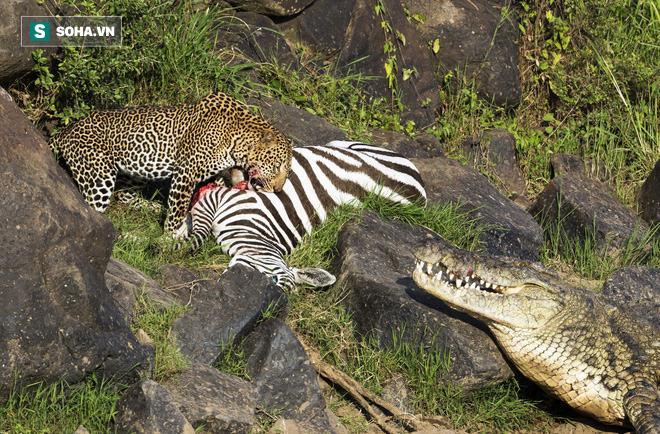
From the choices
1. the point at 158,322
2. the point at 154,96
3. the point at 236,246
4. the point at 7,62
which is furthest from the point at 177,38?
the point at 158,322

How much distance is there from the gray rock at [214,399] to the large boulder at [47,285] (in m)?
0.34

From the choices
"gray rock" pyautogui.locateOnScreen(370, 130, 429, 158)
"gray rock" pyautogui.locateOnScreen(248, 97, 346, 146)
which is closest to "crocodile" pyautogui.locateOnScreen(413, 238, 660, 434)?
"gray rock" pyautogui.locateOnScreen(248, 97, 346, 146)

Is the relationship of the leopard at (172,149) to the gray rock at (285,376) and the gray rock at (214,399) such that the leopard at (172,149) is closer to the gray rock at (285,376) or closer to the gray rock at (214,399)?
the gray rock at (285,376)

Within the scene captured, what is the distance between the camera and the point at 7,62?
23.1 feet

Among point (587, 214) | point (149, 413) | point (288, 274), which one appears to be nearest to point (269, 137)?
point (288, 274)

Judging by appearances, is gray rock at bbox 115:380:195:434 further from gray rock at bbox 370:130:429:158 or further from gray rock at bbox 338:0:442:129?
gray rock at bbox 338:0:442:129

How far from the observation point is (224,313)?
17.7 feet

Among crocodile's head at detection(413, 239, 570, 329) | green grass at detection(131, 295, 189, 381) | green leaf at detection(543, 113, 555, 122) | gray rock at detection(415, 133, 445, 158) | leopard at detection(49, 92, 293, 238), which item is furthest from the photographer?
green leaf at detection(543, 113, 555, 122)

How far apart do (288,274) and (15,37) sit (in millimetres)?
3205

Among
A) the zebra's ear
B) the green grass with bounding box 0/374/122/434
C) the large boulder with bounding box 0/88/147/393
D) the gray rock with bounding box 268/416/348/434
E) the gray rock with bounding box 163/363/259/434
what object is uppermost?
the large boulder with bounding box 0/88/147/393

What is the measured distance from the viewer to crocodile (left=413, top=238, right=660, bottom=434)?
537 cm

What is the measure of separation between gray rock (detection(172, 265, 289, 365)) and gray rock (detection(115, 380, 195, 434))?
32.3 inches

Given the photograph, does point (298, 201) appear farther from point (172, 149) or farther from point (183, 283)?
point (183, 283)

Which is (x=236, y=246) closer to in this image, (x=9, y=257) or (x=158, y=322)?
(x=158, y=322)
